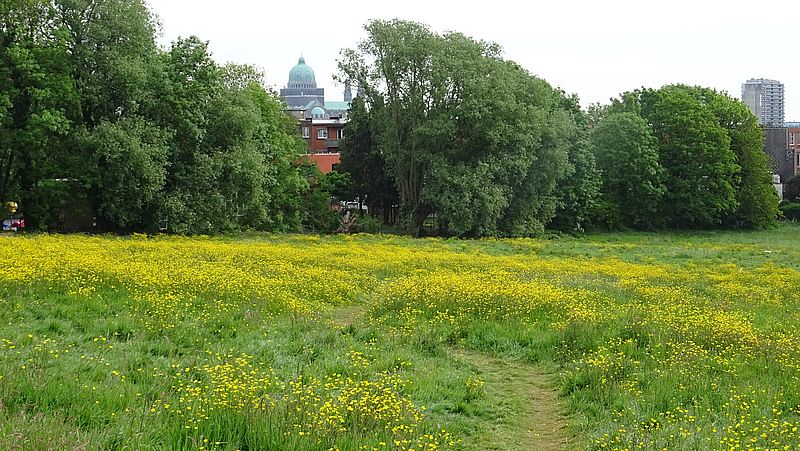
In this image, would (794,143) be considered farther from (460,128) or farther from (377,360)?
(377,360)

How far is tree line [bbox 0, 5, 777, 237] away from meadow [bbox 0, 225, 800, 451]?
56.5ft

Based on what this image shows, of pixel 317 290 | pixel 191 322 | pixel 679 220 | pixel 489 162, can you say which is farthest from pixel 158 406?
pixel 679 220

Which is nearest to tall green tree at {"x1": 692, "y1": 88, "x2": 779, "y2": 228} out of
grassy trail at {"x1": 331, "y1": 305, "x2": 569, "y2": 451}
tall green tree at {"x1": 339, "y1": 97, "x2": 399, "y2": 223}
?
tall green tree at {"x1": 339, "y1": 97, "x2": 399, "y2": 223}

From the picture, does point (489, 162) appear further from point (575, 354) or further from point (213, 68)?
point (575, 354)

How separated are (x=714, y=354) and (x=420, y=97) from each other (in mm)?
40705

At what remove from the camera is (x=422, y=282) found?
1789 cm

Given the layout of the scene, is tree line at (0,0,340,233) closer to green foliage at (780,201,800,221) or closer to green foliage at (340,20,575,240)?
green foliage at (340,20,575,240)

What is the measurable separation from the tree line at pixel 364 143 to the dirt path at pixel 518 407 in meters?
28.2

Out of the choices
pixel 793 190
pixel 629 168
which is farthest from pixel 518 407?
pixel 793 190

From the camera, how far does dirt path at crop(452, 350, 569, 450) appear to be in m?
8.00

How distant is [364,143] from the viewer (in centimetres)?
6431

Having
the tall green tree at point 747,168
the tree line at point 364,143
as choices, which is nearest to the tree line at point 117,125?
the tree line at point 364,143

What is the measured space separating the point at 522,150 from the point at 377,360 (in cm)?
4093

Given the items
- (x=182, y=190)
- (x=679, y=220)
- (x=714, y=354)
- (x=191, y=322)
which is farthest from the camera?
(x=679, y=220)
